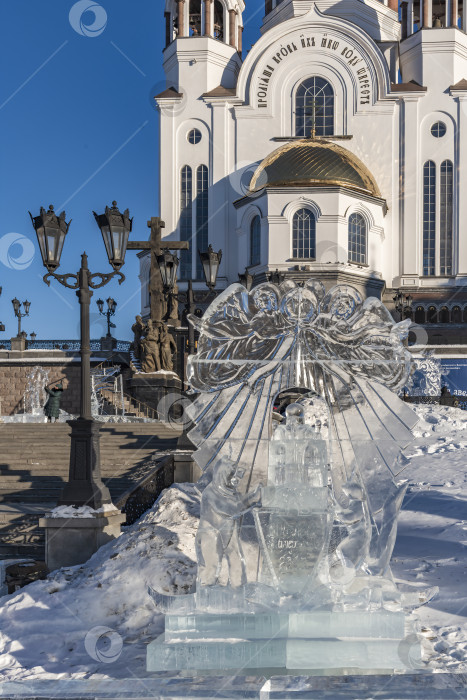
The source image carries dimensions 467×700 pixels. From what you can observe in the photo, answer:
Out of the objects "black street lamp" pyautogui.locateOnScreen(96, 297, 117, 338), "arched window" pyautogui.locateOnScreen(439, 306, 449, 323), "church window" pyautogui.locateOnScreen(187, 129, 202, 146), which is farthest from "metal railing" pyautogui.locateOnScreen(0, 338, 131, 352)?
"arched window" pyautogui.locateOnScreen(439, 306, 449, 323)

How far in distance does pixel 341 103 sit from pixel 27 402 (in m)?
21.8

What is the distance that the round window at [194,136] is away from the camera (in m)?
43.6

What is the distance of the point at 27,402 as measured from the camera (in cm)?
3356

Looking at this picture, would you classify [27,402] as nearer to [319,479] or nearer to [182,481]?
[182,481]

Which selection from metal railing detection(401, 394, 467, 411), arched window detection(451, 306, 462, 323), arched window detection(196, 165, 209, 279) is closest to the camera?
metal railing detection(401, 394, 467, 411)

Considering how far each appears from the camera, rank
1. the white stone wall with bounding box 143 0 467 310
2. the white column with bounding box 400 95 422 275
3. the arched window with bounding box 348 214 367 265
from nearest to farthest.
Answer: the arched window with bounding box 348 214 367 265
the white column with bounding box 400 95 422 275
the white stone wall with bounding box 143 0 467 310

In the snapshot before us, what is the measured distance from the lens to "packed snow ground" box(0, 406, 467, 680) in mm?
6859

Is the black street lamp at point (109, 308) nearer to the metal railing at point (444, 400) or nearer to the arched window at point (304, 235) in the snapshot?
the arched window at point (304, 235)

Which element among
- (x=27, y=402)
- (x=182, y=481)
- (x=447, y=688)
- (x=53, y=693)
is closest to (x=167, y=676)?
(x=53, y=693)


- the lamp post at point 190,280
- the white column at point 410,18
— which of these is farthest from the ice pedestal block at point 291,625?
the white column at point 410,18

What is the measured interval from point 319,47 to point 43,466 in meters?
33.5

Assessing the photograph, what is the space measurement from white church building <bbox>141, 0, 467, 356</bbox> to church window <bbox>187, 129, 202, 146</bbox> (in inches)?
2.0

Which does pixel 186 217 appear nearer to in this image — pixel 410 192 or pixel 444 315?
pixel 410 192

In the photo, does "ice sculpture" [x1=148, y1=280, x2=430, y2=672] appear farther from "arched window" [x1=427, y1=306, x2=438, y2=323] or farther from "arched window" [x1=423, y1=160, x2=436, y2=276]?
"arched window" [x1=423, y1=160, x2=436, y2=276]
